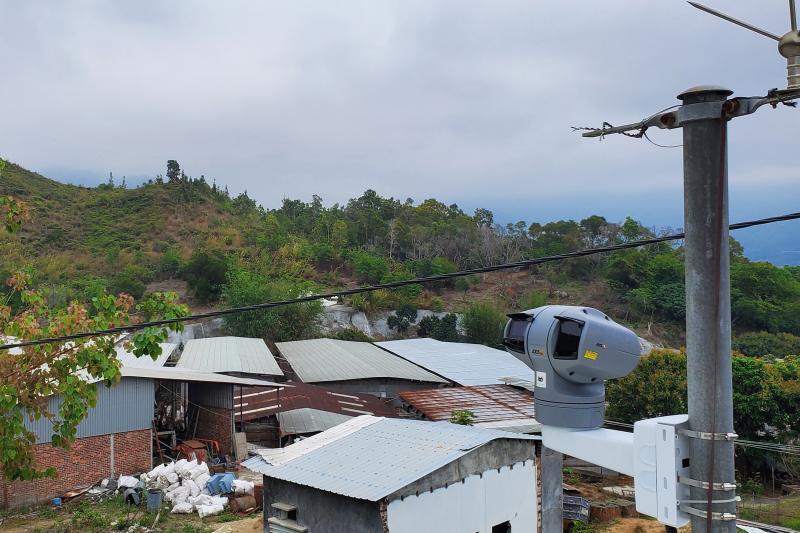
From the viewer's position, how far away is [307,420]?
75.9ft

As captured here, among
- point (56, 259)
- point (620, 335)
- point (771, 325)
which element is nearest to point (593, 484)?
point (620, 335)

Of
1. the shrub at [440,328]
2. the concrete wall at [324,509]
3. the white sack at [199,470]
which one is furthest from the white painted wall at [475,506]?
the shrub at [440,328]

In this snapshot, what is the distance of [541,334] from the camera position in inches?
182

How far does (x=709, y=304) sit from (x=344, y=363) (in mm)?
29174

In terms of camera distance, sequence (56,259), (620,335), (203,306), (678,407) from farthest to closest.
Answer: (56,259) < (203,306) < (678,407) < (620,335)

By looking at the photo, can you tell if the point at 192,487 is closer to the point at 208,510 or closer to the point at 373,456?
the point at 208,510

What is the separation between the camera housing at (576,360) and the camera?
Answer: 4.43m

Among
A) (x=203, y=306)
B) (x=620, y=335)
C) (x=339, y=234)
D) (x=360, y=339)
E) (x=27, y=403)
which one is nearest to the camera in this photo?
(x=620, y=335)

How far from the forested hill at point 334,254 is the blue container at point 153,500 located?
3185 centimetres

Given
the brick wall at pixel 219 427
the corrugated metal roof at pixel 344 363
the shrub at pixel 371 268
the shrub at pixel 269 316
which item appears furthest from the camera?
the shrub at pixel 371 268

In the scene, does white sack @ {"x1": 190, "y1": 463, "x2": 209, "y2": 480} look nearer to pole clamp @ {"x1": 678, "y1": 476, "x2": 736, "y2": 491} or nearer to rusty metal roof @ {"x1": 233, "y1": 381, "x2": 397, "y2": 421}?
rusty metal roof @ {"x1": 233, "y1": 381, "x2": 397, "y2": 421}

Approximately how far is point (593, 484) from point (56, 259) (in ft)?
192

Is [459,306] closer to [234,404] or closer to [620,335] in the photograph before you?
[234,404]

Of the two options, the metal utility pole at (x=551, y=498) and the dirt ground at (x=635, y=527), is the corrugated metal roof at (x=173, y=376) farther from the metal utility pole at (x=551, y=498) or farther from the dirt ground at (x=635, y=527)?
the dirt ground at (x=635, y=527)
